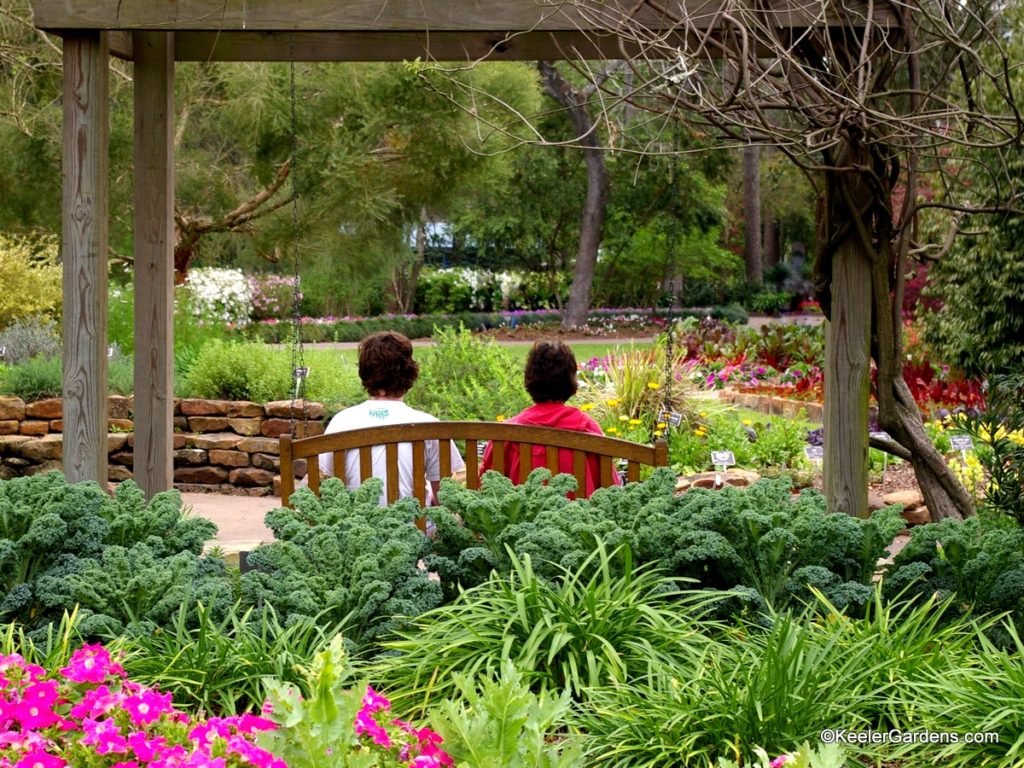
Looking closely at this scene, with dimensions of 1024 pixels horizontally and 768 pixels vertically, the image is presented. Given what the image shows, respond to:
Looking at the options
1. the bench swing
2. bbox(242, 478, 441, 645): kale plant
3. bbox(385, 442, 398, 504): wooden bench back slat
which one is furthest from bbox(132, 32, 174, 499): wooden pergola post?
bbox(242, 478, 441, 645): kale plant

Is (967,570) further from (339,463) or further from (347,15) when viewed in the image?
(347,15)

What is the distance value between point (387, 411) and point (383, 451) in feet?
0.52

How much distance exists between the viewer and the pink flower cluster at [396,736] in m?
2.40

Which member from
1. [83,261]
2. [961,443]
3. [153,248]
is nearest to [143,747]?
[83,261]

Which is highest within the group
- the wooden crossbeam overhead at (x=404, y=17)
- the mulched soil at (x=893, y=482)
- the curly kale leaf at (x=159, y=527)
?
the wooden crossbeam overhead at (x=404, y=17)

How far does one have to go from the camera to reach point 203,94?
1227 cm

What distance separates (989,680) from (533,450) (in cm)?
199

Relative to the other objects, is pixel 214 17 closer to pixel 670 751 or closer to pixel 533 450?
pixel 533 450

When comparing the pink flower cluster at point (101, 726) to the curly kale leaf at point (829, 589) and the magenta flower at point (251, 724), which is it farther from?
the curly kale leaf at point (829, 589)

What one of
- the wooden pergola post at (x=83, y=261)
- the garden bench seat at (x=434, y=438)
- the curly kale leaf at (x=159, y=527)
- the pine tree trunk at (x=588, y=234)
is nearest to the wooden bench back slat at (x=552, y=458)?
the garden bench seat at (x=434, y=438)

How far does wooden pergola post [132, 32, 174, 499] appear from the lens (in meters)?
5.36

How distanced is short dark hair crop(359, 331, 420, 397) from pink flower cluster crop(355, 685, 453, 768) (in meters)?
2.41

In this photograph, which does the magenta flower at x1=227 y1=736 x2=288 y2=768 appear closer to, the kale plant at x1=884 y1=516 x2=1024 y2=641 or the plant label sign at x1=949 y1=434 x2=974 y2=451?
the kale plant at x1=884 y1=516 x2=1024 y2=641

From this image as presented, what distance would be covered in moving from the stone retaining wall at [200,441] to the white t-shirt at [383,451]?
11.7 ft
